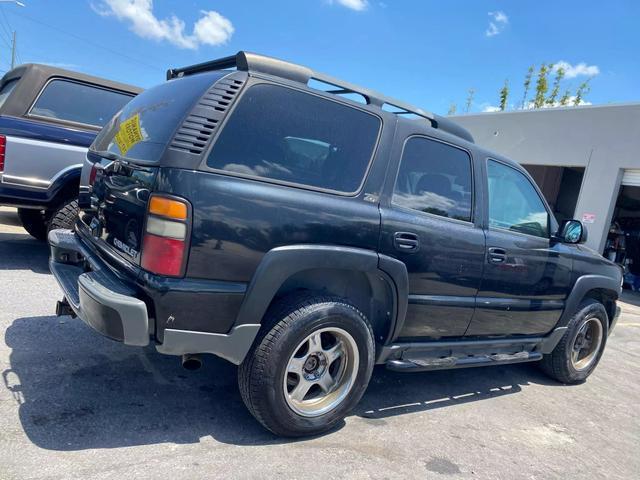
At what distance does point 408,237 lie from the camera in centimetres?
312

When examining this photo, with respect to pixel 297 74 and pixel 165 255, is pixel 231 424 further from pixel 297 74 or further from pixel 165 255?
pixel 297 74

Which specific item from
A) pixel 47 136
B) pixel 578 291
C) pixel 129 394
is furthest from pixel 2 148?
pixel 578 291

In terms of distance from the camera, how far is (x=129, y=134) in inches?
118

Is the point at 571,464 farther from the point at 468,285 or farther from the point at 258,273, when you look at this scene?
the point at 258,273

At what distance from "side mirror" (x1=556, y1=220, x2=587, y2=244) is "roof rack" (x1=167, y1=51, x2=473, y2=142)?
1.18 metres

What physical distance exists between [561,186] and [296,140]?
1784 centimetres

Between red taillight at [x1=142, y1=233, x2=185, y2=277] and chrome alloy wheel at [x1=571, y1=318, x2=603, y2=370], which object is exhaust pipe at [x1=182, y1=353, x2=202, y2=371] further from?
chrome alloy wheel at [x1=571, y1=318, x2=603, y2=370]

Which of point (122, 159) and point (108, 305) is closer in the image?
point (108, 305)

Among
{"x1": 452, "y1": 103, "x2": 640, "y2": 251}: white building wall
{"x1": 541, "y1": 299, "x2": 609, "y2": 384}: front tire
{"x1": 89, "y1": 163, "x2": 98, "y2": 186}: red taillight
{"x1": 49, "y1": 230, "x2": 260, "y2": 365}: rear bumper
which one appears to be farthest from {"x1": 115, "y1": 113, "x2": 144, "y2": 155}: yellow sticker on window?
{"x1": 452, "y1": 103, "x2": 640, "y2": 251}: white building wall

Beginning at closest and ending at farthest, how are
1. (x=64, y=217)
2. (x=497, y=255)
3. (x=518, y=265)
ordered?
(x=497, y=255)
(x=518, y=265)
(x=64, y=217)

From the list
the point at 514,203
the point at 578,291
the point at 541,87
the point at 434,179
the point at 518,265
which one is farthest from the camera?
the point at 541,87

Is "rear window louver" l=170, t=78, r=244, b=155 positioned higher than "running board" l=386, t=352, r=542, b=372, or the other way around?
"rear window louver" l=170, t=78, r=244, b=155

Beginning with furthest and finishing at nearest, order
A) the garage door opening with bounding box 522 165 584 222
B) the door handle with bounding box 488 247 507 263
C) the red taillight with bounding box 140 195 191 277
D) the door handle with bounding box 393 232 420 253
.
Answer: the garage door opening with bounding box 522 165 584 222, the door handle with bounding box 488 247 507 263, the door handle with bounding box 393 232 420 253, the red taillight with bounding box 140 195 191 277

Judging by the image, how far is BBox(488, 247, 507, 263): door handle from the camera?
3646 millimetres
